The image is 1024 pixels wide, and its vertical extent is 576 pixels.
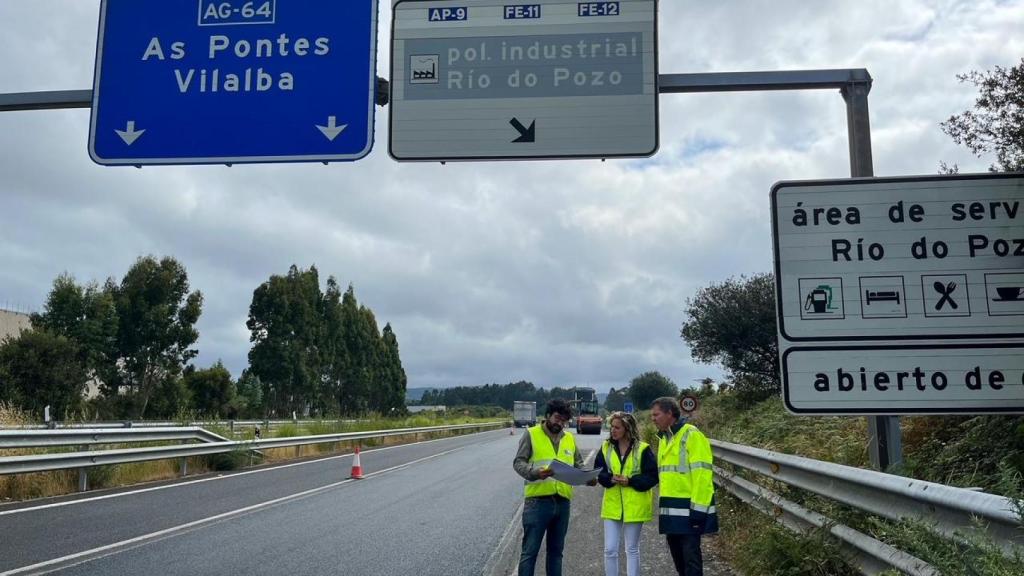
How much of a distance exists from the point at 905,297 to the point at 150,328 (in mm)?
48248

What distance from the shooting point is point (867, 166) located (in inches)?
230

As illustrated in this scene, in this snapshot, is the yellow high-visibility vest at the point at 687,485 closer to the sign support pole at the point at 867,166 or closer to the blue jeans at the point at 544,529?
the blue jeans at the point at 544,529

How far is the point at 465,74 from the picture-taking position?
247 inches

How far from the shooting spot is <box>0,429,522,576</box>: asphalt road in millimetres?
7578

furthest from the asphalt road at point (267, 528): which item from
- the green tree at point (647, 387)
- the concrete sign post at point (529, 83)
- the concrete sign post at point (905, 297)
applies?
the green tree at point (647, 387)

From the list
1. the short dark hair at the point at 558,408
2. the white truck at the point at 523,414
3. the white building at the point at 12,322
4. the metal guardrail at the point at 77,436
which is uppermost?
the white building at the point at 12,322

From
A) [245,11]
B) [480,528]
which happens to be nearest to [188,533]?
[480,528]

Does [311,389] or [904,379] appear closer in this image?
[904,379]

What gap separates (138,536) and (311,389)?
165ft

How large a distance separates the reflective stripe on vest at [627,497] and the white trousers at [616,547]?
8 cm

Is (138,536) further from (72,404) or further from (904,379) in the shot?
(72,404)

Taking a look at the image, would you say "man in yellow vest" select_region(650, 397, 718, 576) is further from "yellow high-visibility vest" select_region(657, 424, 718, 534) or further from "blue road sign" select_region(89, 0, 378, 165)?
"blue road sign" select_region(89, 0, 378, 165)

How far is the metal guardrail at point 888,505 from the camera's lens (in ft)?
10.6

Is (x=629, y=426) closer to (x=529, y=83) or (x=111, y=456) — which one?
(x=529, y=83)
